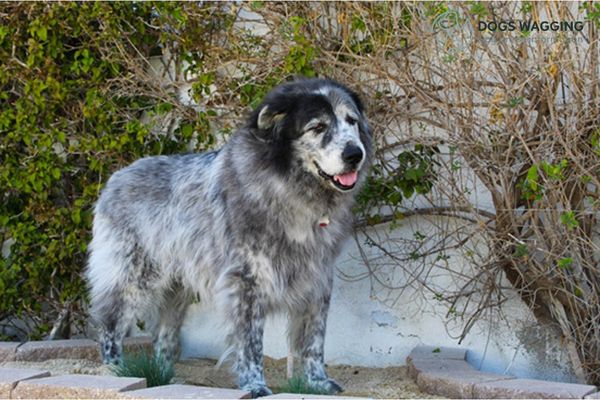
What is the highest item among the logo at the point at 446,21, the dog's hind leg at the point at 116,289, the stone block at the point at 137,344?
the logo at the point at 446,21

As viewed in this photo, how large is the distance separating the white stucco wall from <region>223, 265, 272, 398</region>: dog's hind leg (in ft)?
2.09

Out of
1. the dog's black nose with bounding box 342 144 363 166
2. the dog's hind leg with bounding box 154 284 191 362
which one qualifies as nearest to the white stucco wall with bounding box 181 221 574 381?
the dog's hind leg with bounding box 154 284 191 362

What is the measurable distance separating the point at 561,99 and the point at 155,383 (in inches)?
108

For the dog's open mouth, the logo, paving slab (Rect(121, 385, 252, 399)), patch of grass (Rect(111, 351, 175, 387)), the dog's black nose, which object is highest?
the logo

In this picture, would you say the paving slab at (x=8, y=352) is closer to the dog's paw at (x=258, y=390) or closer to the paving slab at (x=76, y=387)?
the paving slab at (x=76, y=387)

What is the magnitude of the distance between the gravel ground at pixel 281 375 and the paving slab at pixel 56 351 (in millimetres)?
80

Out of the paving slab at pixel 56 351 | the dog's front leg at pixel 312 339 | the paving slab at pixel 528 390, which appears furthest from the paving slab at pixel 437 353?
the paving slab at pixel 56 351

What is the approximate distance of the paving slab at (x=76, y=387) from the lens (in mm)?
4312

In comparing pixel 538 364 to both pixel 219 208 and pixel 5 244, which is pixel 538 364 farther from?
pixel 5 244

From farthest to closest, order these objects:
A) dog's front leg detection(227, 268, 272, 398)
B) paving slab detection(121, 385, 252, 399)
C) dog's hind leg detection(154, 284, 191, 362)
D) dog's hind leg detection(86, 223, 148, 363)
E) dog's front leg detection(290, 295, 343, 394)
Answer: dog's hind leg detection(154, 284, 191, 362) → dog's hind leg detection(86, 223, 148, 363) → dog's front leg detection(290, 295, 343, 394) → dog's front leg detection(227, 268, 272, 398) → paving slab detection(121, 385, 252, 399)

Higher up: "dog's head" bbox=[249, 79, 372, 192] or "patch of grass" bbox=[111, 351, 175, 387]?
"dog's head" bbox=[249, 79, 372, 192]

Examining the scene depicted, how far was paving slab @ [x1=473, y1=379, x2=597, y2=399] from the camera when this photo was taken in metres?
4.21

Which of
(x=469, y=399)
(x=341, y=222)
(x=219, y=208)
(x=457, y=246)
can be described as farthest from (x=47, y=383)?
(x=457, y=246)

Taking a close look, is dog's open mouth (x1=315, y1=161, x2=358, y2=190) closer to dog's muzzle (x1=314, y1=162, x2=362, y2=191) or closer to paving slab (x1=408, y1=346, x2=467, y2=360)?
dog's muzzle (x1=314, y1=162, x2=362, y2=191)
